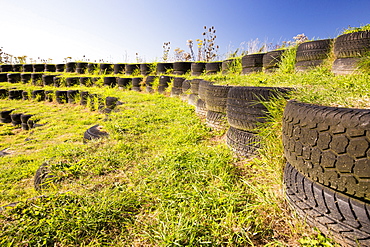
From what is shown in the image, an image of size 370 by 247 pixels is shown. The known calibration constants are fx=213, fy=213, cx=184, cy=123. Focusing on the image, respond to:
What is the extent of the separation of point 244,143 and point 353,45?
2579 millimetres

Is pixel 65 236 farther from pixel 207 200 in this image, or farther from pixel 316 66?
pixel 316 66

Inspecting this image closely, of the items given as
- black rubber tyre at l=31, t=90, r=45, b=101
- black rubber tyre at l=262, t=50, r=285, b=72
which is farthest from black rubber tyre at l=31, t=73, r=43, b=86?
black rubber tyre at l=262, t=50, r=285, b=72

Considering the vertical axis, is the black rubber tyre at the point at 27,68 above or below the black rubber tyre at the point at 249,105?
above

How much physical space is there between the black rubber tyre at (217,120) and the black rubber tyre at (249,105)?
81cm

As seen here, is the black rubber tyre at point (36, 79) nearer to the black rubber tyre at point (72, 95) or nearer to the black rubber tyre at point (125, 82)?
the black rubber tyre at point (72, 95)

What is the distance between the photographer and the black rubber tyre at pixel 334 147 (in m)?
0.92

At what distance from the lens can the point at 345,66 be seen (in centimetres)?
329

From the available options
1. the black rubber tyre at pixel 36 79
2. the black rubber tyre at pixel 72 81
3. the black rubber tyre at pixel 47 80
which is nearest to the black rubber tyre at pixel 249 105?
the black rubber tyre at pixel 72 81

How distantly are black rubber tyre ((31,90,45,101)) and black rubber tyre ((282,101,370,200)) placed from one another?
11373 millimetres

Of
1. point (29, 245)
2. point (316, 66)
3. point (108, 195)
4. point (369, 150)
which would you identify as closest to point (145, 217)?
point (108, 195)

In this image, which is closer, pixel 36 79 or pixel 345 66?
Result: pixel 345 66

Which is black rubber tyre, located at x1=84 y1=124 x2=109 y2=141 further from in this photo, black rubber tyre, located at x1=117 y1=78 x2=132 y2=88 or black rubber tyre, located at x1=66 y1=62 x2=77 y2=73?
black rubber tyre, located at x1=66 y1=62 x2=77 y2=73

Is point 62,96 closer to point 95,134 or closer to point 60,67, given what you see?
point 60,67

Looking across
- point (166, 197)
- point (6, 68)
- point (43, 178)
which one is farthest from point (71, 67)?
point (166, 197)
